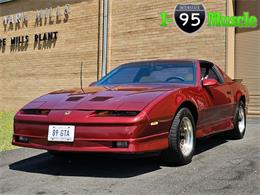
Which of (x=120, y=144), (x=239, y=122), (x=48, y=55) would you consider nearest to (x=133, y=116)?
(x=120, y=144)

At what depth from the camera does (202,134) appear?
5281 mm

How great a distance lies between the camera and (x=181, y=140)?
4.78 m

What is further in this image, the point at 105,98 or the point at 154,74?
the point at 154,74

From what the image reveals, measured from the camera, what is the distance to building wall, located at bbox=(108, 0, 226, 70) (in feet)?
37.1

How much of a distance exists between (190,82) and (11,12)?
1509 centimetres

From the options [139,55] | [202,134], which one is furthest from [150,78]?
[139,55]

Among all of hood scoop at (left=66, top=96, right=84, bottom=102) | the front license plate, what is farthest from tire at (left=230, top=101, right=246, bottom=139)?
the front license plate

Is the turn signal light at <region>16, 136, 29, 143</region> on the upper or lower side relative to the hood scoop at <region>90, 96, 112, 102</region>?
lower

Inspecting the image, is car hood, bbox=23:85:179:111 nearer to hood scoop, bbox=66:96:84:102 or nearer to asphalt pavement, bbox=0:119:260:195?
hood scoop, bbox=66:96:84:102

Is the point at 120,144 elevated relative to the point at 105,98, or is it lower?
lower

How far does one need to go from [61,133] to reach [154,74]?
1871mm

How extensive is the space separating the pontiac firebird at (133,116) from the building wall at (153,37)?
5815 millimetres

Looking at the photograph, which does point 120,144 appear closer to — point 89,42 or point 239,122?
point 239,122

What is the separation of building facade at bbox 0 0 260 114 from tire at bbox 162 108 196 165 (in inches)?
254
